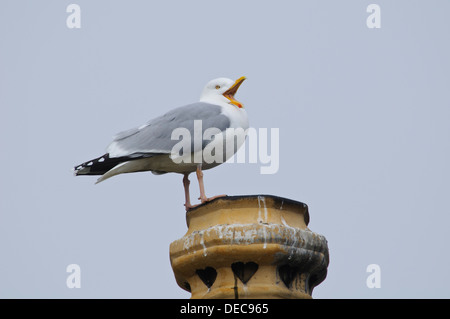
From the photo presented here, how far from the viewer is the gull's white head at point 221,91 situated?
41.5ft

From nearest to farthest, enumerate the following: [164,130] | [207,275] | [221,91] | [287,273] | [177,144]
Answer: [287,273] → [207,275] → [177,144] → [164,130] → [221,91]

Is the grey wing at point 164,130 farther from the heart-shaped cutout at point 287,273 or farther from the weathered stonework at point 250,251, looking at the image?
the heart-shaped cutout at point 287,273

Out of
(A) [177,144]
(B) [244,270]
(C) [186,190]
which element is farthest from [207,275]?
(C) [186,190]

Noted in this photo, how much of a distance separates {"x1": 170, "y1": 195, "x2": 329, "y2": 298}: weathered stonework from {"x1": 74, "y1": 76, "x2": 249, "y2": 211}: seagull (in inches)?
51.4

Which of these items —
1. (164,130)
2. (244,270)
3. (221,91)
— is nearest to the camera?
(244,270)

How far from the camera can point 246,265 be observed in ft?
32.9

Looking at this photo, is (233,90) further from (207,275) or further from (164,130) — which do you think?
(207,275)

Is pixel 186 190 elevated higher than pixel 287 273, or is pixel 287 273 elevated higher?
pixel 186 190

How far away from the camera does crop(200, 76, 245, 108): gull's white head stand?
12.7 meters

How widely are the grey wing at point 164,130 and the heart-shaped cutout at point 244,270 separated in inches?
89.2

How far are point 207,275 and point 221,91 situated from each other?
3204 mm

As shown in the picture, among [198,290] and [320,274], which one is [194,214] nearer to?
[198,290]

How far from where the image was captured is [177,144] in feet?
38.8

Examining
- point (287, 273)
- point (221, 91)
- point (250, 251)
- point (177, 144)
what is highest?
point (221, 91)
